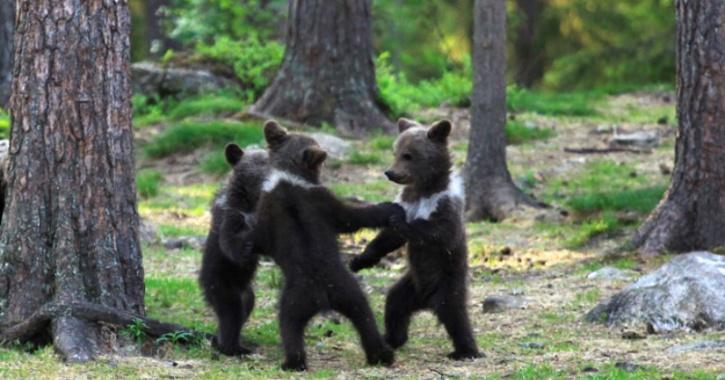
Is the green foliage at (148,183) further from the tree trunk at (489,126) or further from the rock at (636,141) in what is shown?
the rock at (636,141)

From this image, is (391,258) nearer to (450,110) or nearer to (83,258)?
(83,258)

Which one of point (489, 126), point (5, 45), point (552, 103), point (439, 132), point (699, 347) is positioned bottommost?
point (699, 347)

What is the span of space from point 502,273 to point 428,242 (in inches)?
143

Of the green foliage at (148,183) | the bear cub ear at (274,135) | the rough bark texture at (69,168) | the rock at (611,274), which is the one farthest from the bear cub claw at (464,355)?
the green foliage at (148,183)

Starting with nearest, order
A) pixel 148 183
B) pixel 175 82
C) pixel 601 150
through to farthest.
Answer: pixel 148 183 < pixel 601 150 < pixel 175 82

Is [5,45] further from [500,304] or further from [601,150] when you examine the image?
[500,304]

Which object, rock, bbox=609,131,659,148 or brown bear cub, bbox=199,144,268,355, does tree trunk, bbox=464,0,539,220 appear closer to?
rock, bbox=609,131,659,148

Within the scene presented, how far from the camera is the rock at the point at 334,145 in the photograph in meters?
18.4

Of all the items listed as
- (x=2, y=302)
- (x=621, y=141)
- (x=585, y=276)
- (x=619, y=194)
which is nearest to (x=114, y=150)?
(x=2, y=302)

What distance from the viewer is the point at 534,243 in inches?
545

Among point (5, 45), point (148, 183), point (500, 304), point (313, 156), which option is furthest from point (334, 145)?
point (313, 156)

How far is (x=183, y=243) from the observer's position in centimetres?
1379

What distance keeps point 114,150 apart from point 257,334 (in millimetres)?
1851

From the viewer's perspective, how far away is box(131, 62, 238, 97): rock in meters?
22.7
